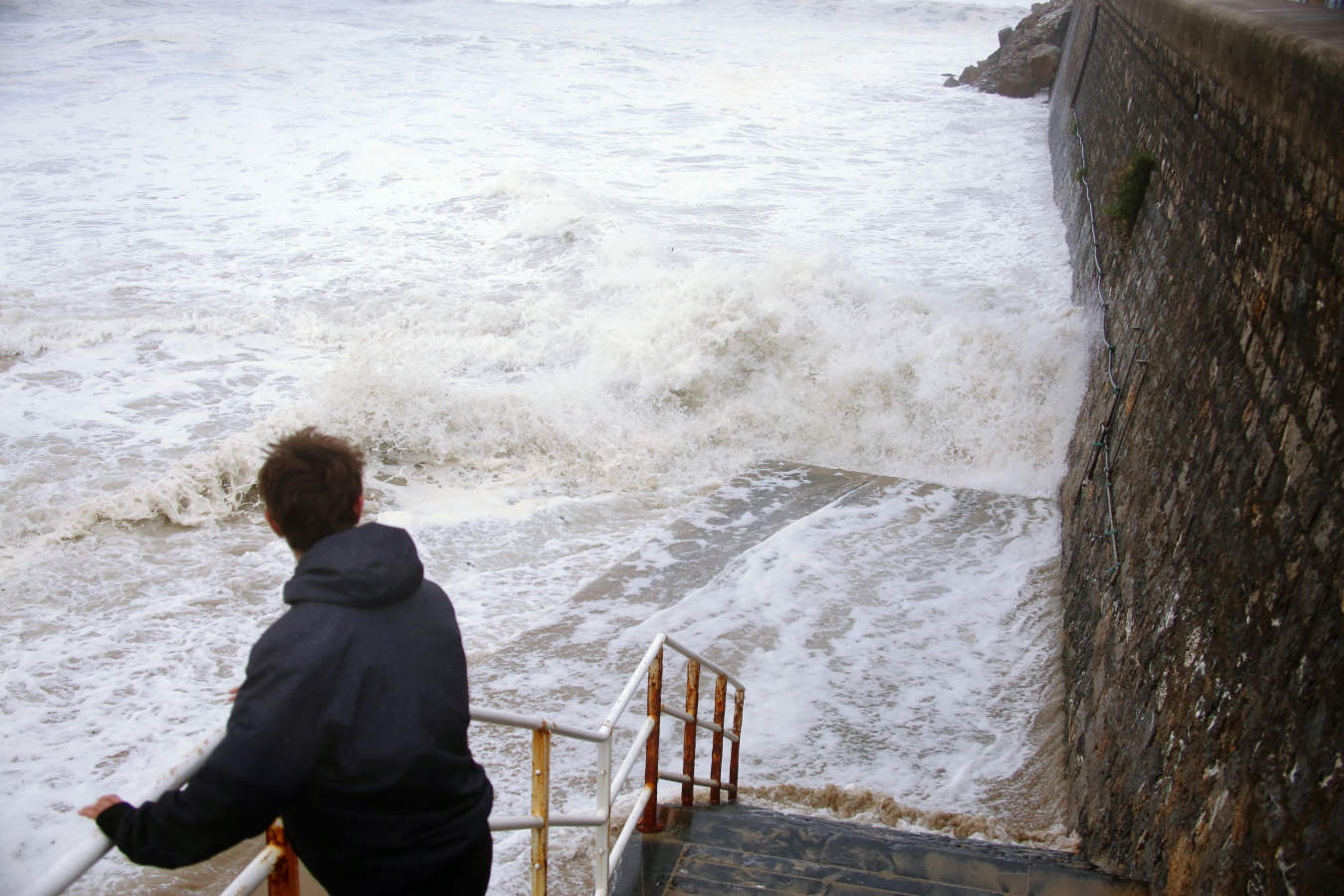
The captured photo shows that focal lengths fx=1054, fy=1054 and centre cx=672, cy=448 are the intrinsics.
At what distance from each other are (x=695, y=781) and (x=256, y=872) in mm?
3084

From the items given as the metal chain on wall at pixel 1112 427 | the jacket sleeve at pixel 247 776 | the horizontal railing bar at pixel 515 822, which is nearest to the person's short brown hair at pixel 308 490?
the jacket sleeve at pixel 247 776

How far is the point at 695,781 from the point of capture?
15.3ft

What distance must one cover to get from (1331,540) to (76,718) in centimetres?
640

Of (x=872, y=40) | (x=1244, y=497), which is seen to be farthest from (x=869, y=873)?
(x=872, y=40)

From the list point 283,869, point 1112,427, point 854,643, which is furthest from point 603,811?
point 1112,427

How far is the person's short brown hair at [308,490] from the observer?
198 cm

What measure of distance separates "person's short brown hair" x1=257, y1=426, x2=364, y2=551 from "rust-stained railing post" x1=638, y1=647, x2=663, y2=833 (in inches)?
71.4

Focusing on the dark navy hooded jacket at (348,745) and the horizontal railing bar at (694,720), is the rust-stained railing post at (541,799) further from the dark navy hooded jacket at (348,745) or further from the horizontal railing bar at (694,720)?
the horizontal railing bar at (694,720)

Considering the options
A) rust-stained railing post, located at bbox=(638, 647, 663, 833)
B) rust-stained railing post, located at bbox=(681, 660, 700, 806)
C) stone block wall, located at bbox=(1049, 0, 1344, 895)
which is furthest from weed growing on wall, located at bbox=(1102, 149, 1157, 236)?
rust-stained railing post, located at bbox=(638, 647, 663, 833)

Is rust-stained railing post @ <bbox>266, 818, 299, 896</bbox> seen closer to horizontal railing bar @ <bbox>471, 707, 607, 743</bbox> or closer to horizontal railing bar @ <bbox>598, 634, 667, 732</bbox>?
horizontal railing bar @ <bbox>471, 707, 607, 743</bbox>

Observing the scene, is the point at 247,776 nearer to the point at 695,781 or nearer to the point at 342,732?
the point at 342,732

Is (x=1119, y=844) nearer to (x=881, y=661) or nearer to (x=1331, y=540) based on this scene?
(x=1331, y=540)

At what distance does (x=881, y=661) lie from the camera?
22.7ft

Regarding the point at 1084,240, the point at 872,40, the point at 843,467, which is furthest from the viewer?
the point at 872,40
